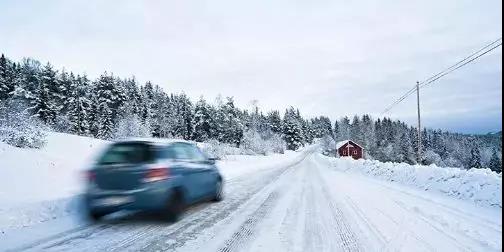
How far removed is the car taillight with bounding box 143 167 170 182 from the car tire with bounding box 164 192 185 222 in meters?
0.50

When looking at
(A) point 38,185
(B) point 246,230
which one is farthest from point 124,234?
(A) point 38,185

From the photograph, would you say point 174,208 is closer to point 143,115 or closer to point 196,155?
point 196,155

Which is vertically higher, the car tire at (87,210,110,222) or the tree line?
the tree line

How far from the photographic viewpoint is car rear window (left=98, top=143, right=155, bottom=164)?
26.0ft

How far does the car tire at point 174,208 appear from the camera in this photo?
26.2 feet

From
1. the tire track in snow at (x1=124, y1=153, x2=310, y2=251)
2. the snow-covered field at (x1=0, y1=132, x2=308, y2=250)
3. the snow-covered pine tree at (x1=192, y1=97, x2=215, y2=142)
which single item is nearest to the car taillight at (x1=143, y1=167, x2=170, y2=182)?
the tire track in snow at (x1=124, y1=153, x2=310, y2=251)

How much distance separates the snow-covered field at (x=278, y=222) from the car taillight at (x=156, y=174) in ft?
2.96

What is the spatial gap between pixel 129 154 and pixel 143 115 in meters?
86.1

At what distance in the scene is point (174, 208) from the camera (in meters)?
8.15

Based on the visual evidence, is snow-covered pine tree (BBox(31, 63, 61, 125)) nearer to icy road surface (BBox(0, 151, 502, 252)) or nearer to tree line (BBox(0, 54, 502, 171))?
tree line (BBox(0, 54, 502, 171))

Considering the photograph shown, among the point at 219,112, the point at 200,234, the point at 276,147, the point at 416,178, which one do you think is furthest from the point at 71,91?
the point at 200,234

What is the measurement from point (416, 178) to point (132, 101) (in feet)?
260

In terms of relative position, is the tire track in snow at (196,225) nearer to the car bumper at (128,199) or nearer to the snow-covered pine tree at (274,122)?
the car bumper at (128,199)

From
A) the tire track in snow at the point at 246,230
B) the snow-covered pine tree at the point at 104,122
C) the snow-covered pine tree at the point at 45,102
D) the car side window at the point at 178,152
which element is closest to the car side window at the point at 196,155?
the car side window at the point at 178,152
